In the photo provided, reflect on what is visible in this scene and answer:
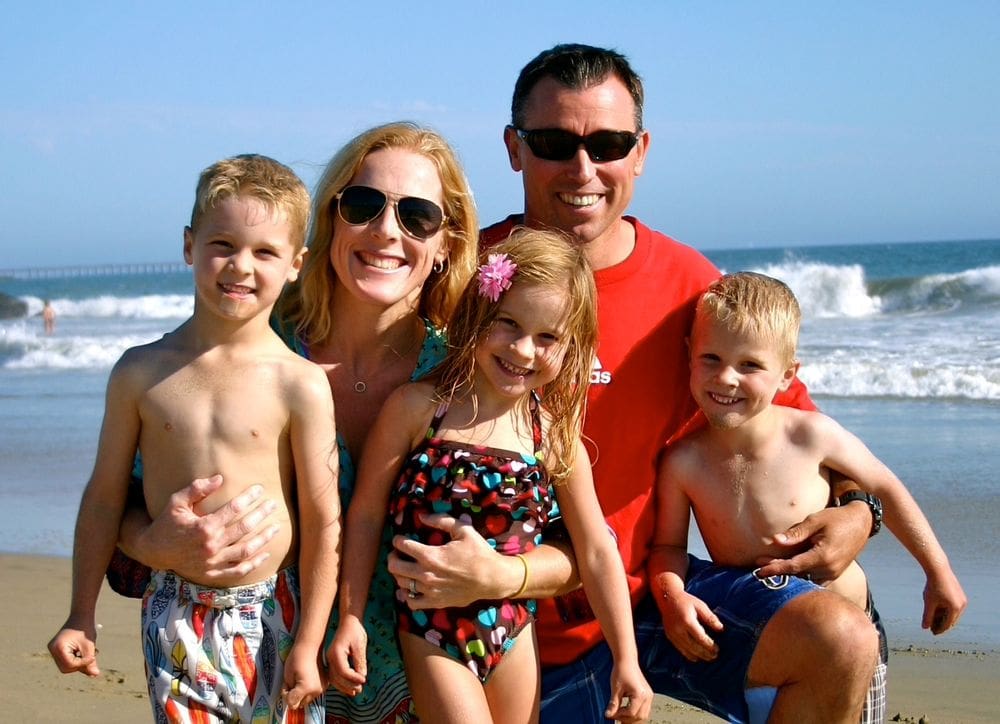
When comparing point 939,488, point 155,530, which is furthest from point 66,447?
point 155,530

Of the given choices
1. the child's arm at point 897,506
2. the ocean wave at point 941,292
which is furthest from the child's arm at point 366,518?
the ocean wave at point 941,292

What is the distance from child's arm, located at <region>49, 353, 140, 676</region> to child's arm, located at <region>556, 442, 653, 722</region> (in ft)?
3.99

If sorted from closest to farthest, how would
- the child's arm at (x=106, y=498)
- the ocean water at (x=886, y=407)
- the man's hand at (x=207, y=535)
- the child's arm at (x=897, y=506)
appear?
the man's hand at (x=207, y=535) < the child's arm at (x=106, y=498) < the child's arm at (x=897, y=506) < the ocean water at (x=886, y=407)

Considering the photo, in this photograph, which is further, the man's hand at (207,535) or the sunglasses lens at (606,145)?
the sunglasses lens at (606,145)

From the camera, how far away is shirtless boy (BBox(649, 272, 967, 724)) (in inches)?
142

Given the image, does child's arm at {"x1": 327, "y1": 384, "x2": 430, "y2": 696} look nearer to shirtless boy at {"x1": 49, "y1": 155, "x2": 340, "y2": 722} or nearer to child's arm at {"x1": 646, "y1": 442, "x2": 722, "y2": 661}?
shirtless boy at {"x1": 49, "y1": 155, "x2": 340, "y2": 722}

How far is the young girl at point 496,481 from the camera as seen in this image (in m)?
3.16

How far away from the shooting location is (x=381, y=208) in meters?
3.42

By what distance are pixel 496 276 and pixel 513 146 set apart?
1.09 m

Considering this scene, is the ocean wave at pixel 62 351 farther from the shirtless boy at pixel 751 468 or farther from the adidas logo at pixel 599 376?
the shirtless boy at pixel 751 468

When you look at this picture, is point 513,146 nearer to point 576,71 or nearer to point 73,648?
point 576,71

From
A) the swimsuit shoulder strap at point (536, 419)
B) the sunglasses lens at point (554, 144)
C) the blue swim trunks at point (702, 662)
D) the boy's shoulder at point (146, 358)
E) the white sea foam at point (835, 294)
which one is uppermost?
the sunglasses lens at point (554, 144)

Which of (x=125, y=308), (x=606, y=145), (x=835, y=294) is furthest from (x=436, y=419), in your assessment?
(x=125, y=308)

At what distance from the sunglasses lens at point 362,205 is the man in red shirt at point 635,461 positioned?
2.33 ft
